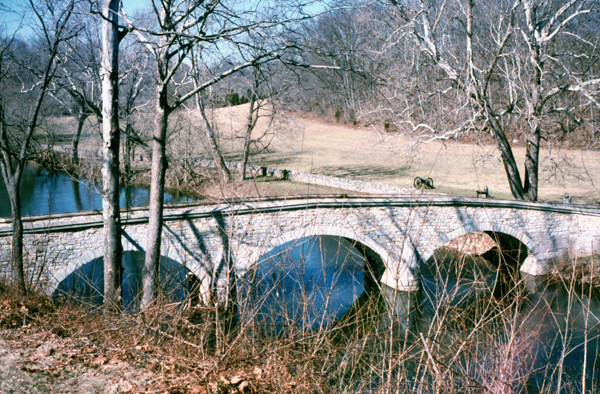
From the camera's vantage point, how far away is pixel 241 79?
26891 mm

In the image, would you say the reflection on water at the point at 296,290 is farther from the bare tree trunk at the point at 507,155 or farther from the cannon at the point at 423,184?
the bare tree trunk at the point at 507,155

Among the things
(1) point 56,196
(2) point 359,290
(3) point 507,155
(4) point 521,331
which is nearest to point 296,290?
(4) point 521,331

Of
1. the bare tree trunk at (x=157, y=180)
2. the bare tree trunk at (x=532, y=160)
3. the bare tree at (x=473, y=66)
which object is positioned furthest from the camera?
the bare tree trunk at (x=532, y=160)

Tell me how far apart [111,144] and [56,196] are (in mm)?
18052

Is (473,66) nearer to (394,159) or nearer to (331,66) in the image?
(331,66)

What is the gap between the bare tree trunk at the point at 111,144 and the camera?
7.63 m

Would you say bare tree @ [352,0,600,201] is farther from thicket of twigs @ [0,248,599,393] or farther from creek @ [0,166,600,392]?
thicket of twigs @ [0,248,599,393]

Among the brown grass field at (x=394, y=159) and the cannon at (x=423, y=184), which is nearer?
the cannon at (x=423, y=184)

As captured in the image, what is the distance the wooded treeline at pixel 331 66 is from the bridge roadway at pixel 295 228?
1.33m

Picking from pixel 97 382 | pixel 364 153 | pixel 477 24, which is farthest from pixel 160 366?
pixel 364 153

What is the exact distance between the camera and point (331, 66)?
793 centimetres

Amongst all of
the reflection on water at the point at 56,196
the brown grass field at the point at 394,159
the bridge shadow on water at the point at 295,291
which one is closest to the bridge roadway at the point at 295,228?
the bridge shadow on water at the point at 295,291

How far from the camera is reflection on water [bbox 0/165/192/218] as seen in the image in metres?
21.0

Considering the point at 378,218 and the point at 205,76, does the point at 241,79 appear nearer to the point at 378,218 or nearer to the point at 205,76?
the point at 205,76
